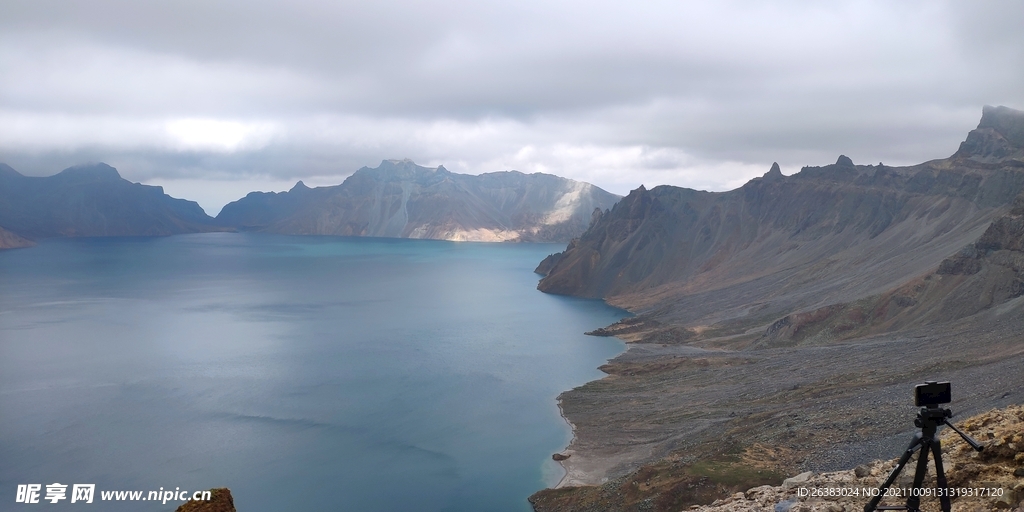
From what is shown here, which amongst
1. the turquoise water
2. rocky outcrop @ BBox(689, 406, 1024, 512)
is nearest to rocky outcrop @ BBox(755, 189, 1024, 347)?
the turquoise water

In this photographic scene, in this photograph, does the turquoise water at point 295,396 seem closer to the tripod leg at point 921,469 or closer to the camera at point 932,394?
the tripod leg at point 921,469

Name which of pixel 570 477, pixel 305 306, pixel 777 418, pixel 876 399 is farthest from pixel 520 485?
pixel 305 306

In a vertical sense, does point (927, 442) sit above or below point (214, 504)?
above

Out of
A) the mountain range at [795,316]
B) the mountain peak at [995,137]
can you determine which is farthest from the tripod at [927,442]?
the mountain peak at [995,137]

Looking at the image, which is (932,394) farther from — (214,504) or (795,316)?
(795,316)

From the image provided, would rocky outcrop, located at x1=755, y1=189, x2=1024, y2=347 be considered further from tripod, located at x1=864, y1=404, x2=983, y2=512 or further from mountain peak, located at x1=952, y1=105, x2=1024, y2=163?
tripod, located at x1=864, y1=404, x2=983, y2=512

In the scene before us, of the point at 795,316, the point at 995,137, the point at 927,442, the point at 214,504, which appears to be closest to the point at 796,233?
the point at 995,137
